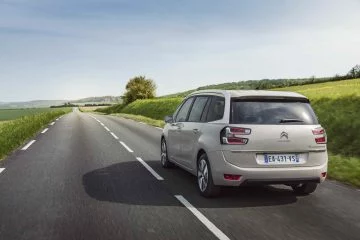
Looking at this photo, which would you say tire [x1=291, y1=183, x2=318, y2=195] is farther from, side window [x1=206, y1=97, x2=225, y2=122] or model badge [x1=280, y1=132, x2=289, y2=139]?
side window [x1=206, y1=97, x2=225, y2=122]

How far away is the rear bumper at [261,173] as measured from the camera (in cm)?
652

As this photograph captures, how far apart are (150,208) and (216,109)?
1.99 m

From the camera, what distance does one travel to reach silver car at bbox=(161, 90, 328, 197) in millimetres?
6535

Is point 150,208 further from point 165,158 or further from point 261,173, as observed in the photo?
point 165,158

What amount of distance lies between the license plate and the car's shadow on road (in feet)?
2.25

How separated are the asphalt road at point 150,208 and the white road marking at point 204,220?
13 mm

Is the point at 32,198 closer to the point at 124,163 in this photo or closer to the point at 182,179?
the point at 182,179

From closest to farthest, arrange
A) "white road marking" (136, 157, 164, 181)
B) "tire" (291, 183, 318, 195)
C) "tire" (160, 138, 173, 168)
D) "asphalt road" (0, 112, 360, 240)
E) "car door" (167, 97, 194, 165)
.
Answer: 1. "asphalt road" (0, 112, 360, 240)
2. "tire" (291, 183, 318, 195)
3. "car door" (167, 97, 194, 165)
4. "white road marking" (136, 157, 164, 181)
5. "tire" (160, 138, 173, 168)

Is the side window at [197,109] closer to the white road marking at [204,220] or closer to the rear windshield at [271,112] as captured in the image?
the rear windshield at [271,112]

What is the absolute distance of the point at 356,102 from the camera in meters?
18.1

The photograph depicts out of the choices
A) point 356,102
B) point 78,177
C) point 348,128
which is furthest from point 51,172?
point 356,102

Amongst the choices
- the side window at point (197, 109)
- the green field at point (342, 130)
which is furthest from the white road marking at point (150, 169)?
the green field at point (342, 130)

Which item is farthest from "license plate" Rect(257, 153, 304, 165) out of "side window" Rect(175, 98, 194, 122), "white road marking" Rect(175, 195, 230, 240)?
"side window" Rect(175, 98, 194, 122)

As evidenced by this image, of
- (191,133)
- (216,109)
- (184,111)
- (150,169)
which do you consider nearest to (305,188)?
(216,109)
